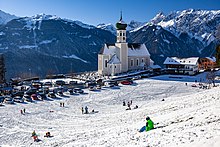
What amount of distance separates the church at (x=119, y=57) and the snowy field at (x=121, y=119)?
13.2 metres

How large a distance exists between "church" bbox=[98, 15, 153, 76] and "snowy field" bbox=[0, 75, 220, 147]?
520 inches

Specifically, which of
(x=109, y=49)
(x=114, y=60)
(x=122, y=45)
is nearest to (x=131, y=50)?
(x=122, y=45)

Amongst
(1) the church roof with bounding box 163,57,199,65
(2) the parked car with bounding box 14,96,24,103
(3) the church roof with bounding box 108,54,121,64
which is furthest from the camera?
(1) the church roof with bounding box 163,57,199,65

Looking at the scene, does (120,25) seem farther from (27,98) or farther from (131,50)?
(27,98)

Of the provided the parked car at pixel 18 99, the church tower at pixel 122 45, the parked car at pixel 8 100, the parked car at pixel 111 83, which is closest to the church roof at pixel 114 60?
the church tower at pixel 122 45

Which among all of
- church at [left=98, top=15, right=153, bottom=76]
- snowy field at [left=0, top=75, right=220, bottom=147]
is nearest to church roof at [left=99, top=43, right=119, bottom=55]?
church at [left=98, top=15, right=153, bottom=76]

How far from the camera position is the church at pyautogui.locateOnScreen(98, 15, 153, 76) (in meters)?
77.4

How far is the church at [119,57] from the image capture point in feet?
254

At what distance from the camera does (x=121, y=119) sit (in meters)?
33.2

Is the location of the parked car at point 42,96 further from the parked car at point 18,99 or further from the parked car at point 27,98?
the parked car at point 18,99

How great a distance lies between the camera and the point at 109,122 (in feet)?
107

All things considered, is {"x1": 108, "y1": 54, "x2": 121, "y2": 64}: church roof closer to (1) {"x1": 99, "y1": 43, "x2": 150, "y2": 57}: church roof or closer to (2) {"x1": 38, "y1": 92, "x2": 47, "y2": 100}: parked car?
(1) {"x1": 99, "y1": 43, "x2": 150, "y2": 57}: church roof

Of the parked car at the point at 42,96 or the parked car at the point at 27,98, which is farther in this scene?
the parked car at the point at 42,96

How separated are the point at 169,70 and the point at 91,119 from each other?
49.7 m
